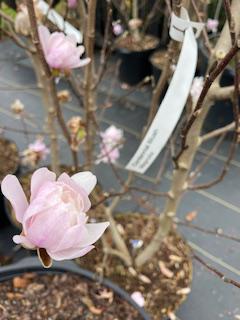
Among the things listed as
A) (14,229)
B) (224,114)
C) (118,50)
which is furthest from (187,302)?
(118,50)

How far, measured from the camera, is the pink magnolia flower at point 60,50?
0.67 metres

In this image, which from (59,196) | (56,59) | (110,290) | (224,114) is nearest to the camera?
(59,196)

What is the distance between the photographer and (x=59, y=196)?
39 centimetres

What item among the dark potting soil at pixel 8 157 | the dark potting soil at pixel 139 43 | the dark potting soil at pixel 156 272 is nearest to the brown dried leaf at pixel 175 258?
the dark potting soil at pixel 156 272

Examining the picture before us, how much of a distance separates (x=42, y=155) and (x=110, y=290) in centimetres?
58

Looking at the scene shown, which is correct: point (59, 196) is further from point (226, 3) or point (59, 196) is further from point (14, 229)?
point (14, 229)

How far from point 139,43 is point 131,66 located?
0.74 feet

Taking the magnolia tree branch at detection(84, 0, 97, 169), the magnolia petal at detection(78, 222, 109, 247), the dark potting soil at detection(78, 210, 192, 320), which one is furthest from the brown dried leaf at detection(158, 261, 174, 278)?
the magnolia petal at detection(78, 222, 109, 247)

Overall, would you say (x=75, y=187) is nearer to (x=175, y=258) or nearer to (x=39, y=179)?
(x=39, y=179)

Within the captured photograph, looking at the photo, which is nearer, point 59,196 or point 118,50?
point 59,196

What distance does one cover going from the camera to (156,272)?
1.05 meters

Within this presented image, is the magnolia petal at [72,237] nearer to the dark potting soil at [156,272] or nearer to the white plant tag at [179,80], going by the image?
the white plant tag at [179,80]

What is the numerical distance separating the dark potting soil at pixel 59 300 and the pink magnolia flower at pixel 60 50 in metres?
0.42

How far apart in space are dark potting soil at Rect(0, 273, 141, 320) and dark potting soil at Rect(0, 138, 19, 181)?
1.76 ft
